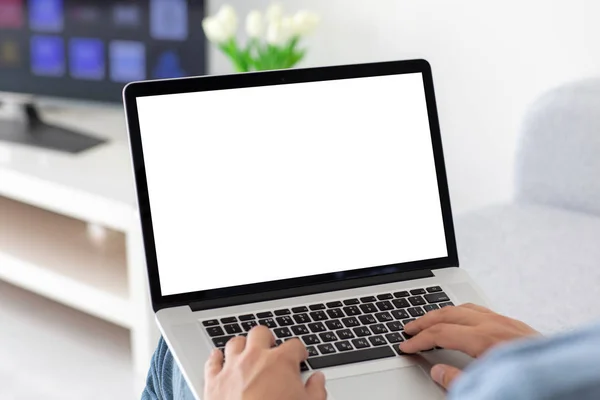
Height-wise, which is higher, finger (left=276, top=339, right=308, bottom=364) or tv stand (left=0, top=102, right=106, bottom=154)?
finger (left=276, top=339, right=308, bottom=364)

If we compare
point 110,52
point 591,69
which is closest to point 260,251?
point 591,69

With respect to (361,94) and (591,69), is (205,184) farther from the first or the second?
(591,69)

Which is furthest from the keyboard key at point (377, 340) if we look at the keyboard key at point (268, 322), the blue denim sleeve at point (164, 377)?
the blue denim sleeve at point (164, 377)

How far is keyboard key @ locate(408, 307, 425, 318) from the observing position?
0.89 m

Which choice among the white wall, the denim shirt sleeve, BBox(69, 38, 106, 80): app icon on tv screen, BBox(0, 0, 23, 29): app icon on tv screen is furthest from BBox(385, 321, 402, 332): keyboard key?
BBox(0, 0, 23, 29): app icon on tv screen

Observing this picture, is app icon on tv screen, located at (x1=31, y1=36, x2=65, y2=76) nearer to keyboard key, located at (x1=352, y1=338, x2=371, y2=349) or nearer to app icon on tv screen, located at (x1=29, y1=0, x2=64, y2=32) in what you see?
app icon on tv screen, located at (x1=29, y1=0, x2=64, y2=32)

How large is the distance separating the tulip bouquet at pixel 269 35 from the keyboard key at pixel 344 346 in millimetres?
1119

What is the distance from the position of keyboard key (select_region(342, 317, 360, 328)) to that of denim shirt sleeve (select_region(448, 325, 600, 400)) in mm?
568

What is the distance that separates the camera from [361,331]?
0.85 metres

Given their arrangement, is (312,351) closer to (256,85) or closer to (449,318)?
(449,318)

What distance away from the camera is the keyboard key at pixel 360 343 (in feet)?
2.73

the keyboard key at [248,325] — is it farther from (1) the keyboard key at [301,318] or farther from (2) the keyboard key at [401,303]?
(2) the keyboard key at [401,303]

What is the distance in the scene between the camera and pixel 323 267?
93cm

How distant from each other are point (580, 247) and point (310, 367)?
2.29ft
